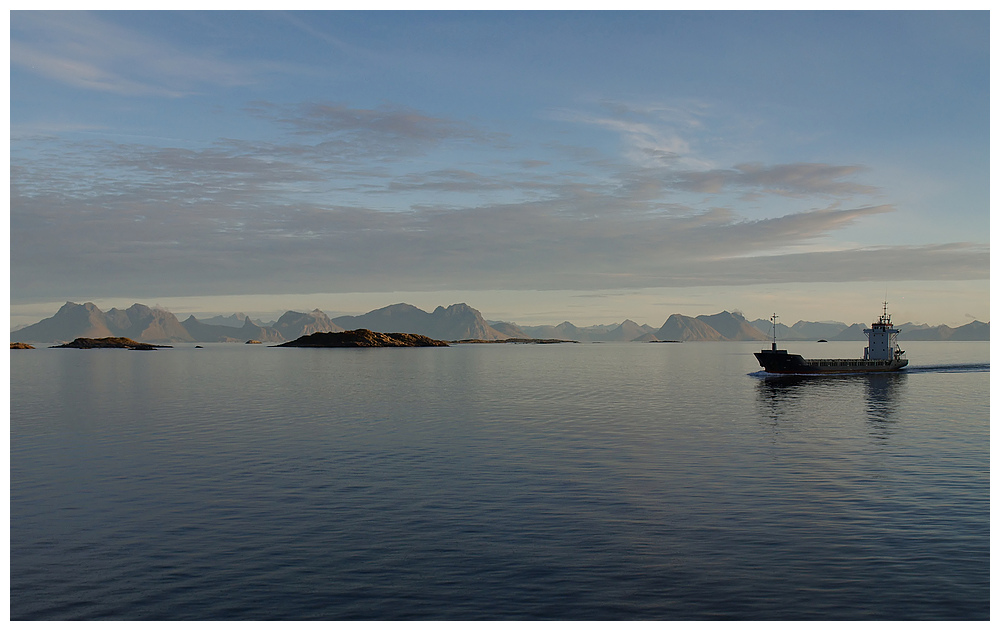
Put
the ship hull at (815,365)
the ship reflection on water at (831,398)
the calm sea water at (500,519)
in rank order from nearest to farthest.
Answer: the calm sea water at (500,519), the ship reflection on water at (831,398), the ship hull at (815,365)

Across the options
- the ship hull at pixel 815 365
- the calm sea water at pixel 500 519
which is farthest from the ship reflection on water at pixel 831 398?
the calm sea water at pixel 500 519

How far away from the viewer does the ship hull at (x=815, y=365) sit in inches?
5620

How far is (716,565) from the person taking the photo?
23641 mm

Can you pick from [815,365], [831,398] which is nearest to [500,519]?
[831,398]

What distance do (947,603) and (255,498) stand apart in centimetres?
2854

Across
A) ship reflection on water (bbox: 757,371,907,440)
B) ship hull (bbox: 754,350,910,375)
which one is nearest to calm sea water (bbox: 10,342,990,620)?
ship reflection on water (bbox: 757,371,907,440)

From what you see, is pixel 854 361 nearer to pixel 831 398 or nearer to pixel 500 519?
pixel 831 398

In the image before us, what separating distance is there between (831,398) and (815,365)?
57490 millimetres

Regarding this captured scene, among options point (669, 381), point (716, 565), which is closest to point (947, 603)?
point (716, 565)

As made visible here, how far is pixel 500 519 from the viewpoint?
97.7 feet

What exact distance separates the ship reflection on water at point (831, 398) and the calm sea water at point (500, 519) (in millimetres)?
4034

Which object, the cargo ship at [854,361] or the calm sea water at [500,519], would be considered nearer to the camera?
the calm sea water at [500,519]

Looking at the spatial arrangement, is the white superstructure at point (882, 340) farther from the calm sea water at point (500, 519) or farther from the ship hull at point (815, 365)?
the calm sea water at point (500, 519)

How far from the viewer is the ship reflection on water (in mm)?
68688
